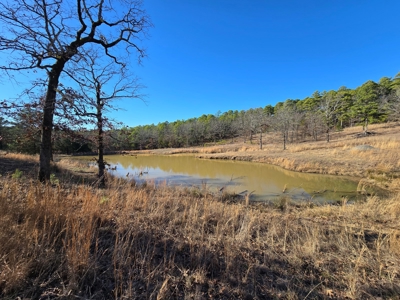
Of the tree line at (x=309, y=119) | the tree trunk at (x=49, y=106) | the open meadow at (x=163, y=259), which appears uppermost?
the tree line at (x=309, y=119)

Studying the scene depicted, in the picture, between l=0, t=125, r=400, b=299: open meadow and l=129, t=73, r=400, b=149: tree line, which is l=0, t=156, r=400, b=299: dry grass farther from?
l=129, t=73, r=400, b=149: tree line

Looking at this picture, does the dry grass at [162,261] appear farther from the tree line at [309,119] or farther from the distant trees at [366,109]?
the distant trees at [366,109]

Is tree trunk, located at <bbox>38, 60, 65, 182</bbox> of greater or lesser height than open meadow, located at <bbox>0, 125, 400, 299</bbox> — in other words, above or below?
above

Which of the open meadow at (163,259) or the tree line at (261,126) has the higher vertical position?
the tree line at (261,126)

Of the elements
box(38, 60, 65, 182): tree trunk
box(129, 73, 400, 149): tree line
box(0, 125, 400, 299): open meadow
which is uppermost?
box(129, 73, 400, 149): tree line

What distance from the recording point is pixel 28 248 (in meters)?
1.82

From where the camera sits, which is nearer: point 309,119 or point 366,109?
point 366,109

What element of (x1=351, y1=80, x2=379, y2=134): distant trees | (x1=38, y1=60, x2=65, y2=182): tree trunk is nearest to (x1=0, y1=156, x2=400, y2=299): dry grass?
(x1=38, y1=60, x2=65, y2=182): tree trunk

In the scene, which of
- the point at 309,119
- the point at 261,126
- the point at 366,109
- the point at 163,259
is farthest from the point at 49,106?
the point at 366,109

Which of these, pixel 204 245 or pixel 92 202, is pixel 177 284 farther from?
pixel 92 202

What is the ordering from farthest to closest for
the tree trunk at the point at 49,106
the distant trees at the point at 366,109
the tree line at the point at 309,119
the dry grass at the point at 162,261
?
the tree line at the point at 309,119 → the distant trees at the point at 366,109 → the tree trunk at the point at 49,106 → the dry grass at the point at 162,261

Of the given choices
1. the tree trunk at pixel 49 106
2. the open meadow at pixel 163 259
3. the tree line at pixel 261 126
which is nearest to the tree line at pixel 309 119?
the tree line at pixel 261 126

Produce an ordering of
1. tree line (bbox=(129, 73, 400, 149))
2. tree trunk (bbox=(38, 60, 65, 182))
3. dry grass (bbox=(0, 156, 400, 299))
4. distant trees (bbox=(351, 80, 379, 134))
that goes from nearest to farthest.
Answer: dry grass (bbox=(0, 156, 400, 299))
tree trunk (bbox=(38, 60, 65, 182))
distant trees (bbox=(351, 80, 379, 134))
tree line (bbox=(129, 73, 400, 149))

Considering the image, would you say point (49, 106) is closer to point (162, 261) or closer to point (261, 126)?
point (162, 261)
